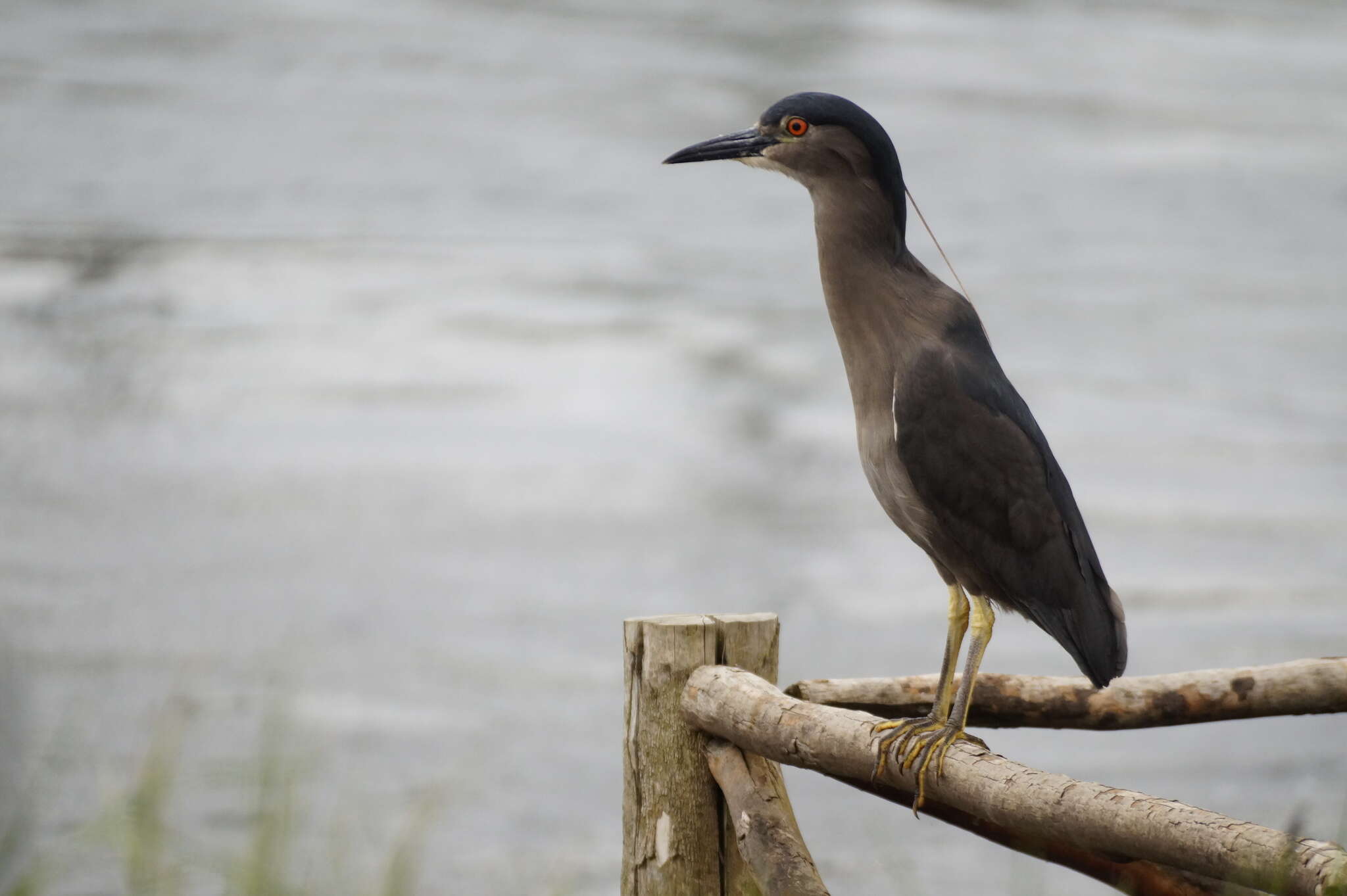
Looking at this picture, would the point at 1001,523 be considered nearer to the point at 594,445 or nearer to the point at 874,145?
the point at 874,145

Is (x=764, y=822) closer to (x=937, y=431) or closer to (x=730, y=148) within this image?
(x=937, y=431)

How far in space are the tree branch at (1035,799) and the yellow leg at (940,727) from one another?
0.05 ft

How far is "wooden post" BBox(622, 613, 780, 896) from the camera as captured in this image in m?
2.19

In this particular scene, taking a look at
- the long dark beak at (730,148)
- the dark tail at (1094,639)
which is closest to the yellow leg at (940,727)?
the dark tail at (1094,639)

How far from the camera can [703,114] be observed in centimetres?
1068

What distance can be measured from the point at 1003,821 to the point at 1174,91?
10.4 metres

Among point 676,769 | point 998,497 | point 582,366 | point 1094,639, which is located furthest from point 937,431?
point 582,366

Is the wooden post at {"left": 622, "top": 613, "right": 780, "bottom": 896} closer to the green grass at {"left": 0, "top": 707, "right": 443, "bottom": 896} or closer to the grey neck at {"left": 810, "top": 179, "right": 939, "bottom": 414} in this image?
the grey neck at {"left": 810, "top": 179, "right": 939, "bottom": 414}

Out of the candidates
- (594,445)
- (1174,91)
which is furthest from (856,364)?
(1174,91)

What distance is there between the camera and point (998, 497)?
6.81 ft

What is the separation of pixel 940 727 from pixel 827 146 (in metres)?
0.85

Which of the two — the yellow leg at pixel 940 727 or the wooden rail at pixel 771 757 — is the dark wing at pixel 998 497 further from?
the wooden rail at pixel 771 757

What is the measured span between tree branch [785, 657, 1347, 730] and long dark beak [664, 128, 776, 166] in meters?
0.82

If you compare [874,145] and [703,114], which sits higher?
[703,114]
